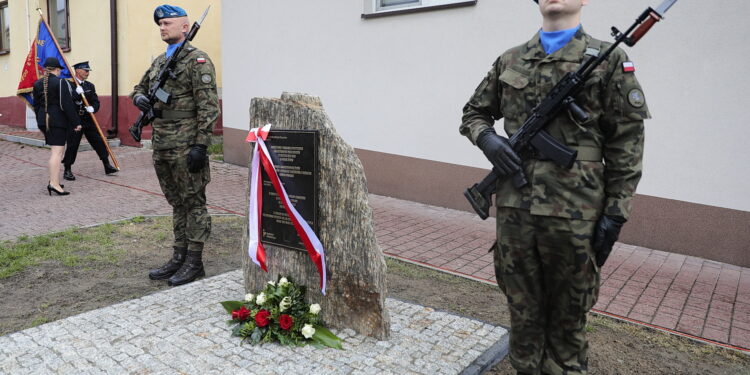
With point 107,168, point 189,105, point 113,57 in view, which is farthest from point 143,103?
point 113,57

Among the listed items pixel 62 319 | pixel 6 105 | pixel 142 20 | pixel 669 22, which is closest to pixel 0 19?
pixel 6 105

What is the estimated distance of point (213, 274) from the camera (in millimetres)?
4836

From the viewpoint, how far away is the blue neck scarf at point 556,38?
7.98 ft

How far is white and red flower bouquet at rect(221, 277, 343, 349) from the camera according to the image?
3393mm

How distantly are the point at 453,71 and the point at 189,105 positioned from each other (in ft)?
12.5

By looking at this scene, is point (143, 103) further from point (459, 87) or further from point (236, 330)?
point (459, 87)

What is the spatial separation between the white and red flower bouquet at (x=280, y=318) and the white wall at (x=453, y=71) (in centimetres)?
394

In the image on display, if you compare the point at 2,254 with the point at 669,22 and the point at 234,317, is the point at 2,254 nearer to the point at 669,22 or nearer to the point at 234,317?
the point at 234,317

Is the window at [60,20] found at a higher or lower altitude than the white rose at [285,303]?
higher

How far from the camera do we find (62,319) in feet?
12.1

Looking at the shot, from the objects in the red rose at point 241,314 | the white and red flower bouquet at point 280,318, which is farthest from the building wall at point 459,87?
the red rose at point 241,314

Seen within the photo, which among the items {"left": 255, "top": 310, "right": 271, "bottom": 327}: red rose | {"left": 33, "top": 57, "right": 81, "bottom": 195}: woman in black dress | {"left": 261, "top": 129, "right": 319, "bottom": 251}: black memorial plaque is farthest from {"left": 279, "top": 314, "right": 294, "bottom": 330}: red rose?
{"left": 33, "top": 57, "right": 81, "bottom": 195}: woman in black dress

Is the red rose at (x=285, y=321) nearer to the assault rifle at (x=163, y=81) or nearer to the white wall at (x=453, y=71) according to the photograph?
the assault rifle at (x=163, y=81)

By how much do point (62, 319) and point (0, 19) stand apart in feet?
58.3
